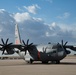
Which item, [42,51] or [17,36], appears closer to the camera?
[42,51]

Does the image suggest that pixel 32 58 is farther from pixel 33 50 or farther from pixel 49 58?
pixel 49 58

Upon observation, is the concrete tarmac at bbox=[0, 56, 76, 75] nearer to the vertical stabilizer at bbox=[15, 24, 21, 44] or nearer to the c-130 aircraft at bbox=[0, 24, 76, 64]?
the c-130 aircraft at bbox=[0, 24, 76, 64]

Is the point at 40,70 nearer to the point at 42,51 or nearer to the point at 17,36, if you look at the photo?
the point at 42,51

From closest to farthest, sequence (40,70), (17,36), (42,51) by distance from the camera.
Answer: (40,70) → (42,51) → (17,36)

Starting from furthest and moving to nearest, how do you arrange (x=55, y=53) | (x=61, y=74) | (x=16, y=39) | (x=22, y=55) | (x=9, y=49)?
1. (x=16, y=39)
2. (x=22, y=55)
3. (x=9, y=49)
4. (x=55, y=53)
5. (x=61, y=74)


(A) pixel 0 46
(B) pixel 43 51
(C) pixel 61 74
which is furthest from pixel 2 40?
(C) pixel 61 74

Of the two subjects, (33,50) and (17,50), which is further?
Result: (17,50)

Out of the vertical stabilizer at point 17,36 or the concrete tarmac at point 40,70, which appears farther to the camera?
the vertical stabilizer at point 17,36

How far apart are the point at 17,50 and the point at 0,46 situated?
20.6 ft

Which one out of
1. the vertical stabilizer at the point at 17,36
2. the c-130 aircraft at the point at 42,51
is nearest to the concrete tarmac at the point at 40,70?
the c-130 aircraft at the point at 42,51

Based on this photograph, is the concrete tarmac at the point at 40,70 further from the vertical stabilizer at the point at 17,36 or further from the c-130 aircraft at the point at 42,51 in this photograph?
the vertical stabilizer at the point at 17,36

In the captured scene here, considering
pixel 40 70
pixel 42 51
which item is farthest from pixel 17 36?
pixel 40 70

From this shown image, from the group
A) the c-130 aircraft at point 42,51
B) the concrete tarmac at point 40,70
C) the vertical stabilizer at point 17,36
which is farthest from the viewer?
the vertical stabilizer at point 17,36

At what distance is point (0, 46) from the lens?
130ft
